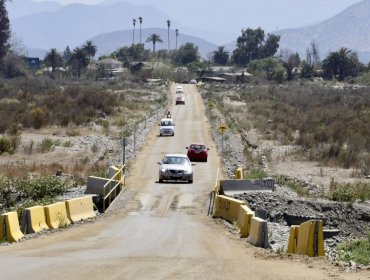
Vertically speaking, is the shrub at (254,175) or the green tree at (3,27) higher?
the green tree at (3,27)

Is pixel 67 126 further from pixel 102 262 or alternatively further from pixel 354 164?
pixel 102 262

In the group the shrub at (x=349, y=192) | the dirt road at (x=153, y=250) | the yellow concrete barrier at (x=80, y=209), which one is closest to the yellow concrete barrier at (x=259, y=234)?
the dirt road at (x=153, y=250)

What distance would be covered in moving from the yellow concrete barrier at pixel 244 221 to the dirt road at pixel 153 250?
17.4 inches

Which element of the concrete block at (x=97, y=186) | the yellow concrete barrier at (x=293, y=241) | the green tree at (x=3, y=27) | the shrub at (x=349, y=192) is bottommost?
the shrub at (x=349, y=192)

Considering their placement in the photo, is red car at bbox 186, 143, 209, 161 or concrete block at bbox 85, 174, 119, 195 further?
red car at bbox 186, 143, 209, 161

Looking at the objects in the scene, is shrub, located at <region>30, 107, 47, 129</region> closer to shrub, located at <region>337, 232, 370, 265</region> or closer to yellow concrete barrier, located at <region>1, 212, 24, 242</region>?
yellow concrete barrier, located at <region>1, 212, 24, 242</region>

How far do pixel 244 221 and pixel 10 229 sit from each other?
6972 mm

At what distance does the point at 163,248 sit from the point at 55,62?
177293 millimetres

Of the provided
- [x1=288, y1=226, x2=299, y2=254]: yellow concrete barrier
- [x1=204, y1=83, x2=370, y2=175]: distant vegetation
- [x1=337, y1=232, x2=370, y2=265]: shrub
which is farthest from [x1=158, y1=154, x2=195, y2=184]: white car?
[x1=288, y1=226, x2=299, y2=254]: yellow concrete barrier

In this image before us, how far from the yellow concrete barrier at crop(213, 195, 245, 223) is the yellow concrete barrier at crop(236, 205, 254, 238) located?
115cm

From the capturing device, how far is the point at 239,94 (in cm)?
12662

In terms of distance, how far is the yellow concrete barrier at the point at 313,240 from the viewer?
1712 cm

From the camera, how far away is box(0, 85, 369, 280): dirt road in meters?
14.1

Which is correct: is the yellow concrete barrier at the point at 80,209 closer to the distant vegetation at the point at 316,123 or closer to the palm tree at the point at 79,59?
the distant vegetation at the point at 316,123
